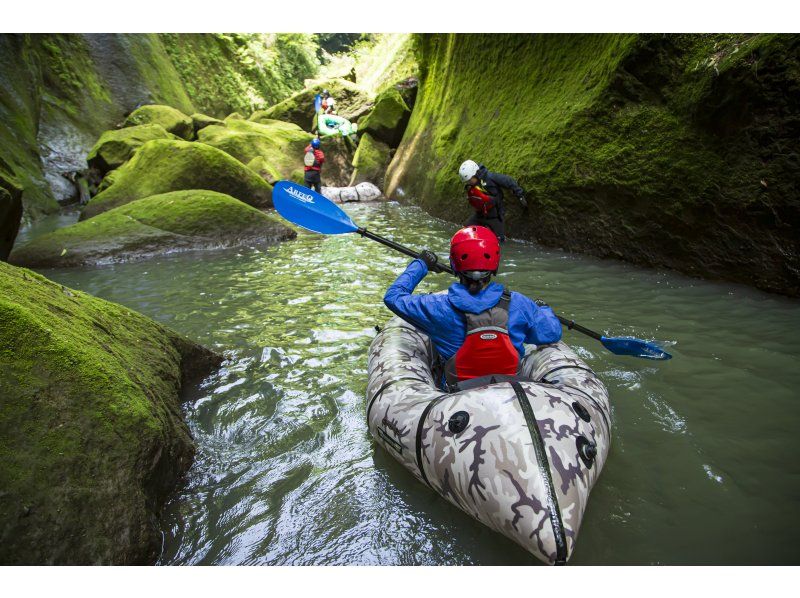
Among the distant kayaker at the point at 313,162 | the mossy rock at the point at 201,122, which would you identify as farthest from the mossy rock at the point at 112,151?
the distant kayaker at the point at 313,162

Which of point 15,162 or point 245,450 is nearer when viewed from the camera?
point 245,450

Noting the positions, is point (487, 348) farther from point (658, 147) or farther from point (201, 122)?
point (201, 122)

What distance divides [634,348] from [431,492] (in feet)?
7.20

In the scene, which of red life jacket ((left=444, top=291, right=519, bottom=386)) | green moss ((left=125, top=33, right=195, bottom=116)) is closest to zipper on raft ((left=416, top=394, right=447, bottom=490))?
red life jacket ((left=444, top=291, right=519, bottom=386))

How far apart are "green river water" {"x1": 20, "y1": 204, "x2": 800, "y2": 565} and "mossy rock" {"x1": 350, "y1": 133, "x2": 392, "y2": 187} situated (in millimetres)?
12212

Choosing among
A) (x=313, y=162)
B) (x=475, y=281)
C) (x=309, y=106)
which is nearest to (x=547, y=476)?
(x=475, y=281)

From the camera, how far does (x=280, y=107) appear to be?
75.1 feet

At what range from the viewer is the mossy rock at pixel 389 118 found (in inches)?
681

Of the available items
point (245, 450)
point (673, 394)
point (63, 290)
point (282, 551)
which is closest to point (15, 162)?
point (63, 290)

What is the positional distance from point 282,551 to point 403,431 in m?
0.80

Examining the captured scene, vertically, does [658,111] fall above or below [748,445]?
above

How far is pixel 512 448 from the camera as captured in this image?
200cm
